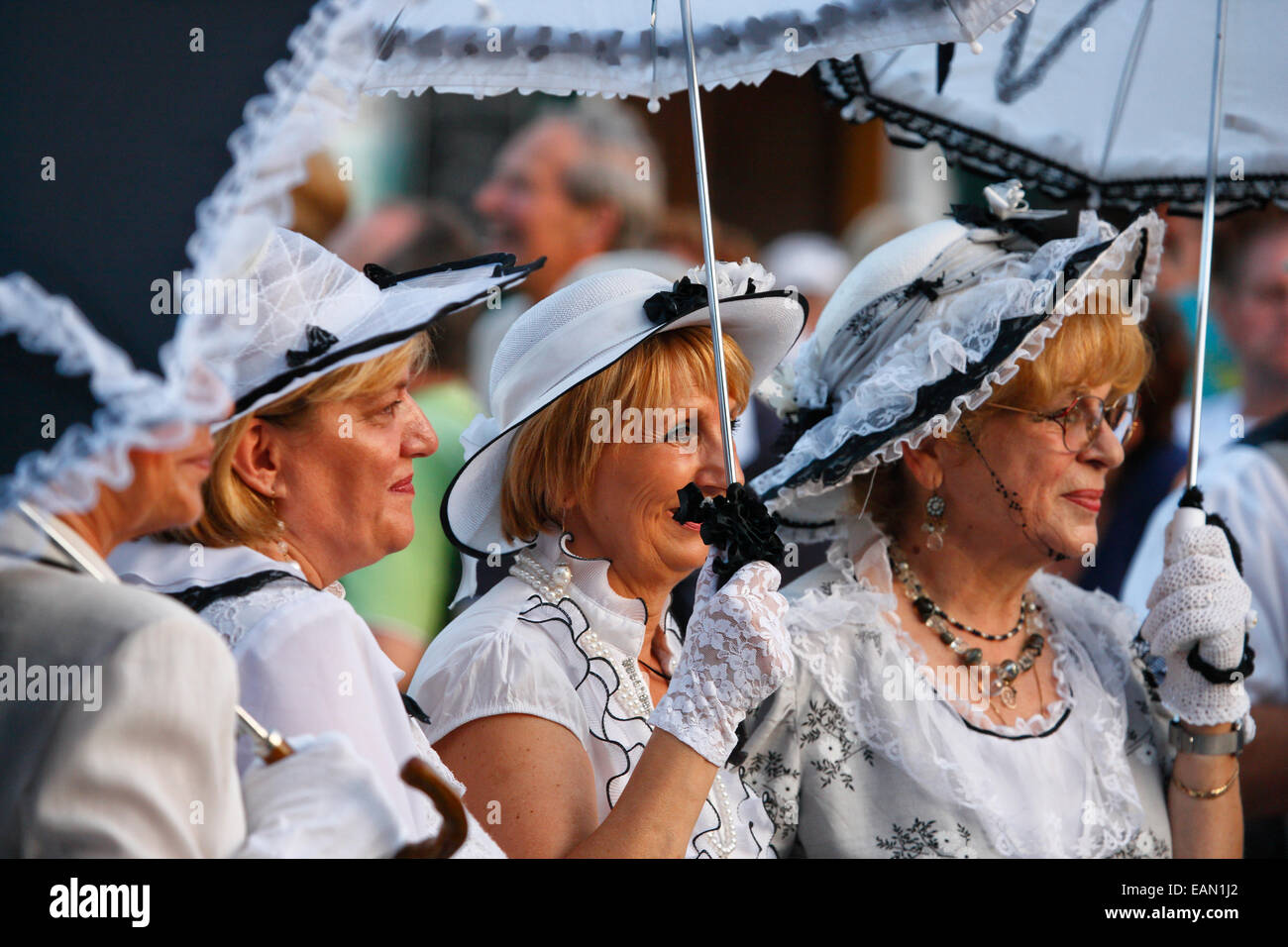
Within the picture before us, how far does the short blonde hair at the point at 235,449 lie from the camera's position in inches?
61.9

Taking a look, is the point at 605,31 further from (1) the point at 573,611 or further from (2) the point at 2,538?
(2) the point at 2,538

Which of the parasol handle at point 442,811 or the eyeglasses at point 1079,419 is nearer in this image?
the parasol handle at point 442,811

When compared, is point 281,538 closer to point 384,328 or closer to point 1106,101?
point 384,328

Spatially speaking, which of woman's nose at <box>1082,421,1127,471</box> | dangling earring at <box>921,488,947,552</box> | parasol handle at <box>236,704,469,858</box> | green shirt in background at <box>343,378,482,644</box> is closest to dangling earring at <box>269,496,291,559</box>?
parasol handle at <box>236,704,469,858</box>

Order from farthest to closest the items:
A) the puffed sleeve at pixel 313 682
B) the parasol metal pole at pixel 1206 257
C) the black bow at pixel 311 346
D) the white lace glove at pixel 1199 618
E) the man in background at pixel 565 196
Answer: the man in background at pixel 565 196, the parasol metal pole at pixel 1206 257, the white lace glove at pixel 1199 618, the black bow at pixel 311 346, the puffed sleeve at pixel 313 682

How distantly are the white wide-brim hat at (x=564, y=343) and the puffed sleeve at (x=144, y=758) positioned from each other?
826 millimetres

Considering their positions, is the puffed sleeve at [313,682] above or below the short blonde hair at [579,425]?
below

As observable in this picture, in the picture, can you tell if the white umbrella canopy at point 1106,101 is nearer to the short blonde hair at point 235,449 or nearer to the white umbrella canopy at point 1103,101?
the white umbrella canopy at point 1103,101

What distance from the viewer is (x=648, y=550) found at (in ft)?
6.79

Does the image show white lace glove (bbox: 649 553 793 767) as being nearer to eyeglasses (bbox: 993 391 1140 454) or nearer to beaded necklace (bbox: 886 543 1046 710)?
beaded necklace (bbox: 886 543 1046 710)

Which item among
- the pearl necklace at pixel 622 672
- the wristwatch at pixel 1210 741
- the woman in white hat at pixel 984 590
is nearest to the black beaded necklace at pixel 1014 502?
the woman in white hat at pixel 984 590

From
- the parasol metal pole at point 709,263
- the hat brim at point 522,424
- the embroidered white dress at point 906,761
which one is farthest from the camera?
the embroidered white dress at point 906,761

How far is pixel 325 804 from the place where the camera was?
4.31 feet
